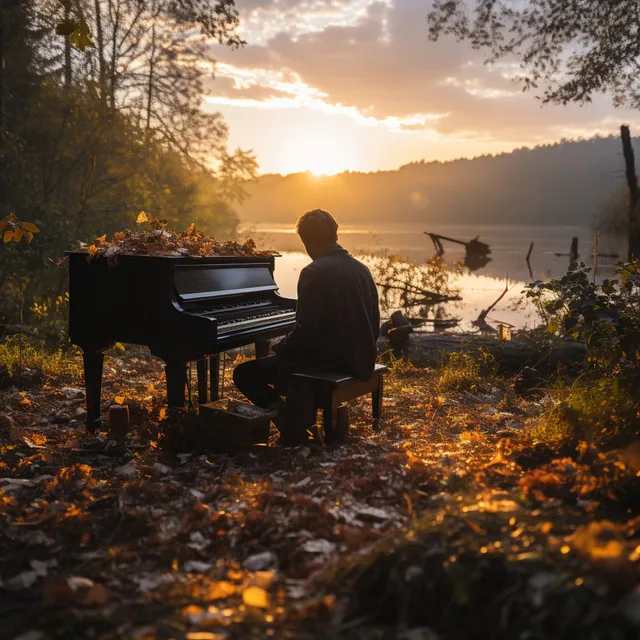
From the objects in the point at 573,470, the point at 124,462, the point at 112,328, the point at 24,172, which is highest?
the point at 24,172

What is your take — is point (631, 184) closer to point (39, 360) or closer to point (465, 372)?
point (465, 372)

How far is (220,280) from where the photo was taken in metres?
6.45

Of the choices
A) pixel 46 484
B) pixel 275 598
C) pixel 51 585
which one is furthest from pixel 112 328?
pixel 275 598

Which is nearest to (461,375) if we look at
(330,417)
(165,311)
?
(330,417)

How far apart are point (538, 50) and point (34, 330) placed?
11923 millimetres

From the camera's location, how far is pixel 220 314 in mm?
6051

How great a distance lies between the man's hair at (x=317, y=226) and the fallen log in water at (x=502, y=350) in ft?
16.3

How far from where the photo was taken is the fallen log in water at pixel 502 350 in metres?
9.72

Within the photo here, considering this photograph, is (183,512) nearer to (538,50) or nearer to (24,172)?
(538,50)

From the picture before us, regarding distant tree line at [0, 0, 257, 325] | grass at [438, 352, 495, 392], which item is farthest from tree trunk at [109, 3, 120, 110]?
grass at [438, 352, 495, 392]

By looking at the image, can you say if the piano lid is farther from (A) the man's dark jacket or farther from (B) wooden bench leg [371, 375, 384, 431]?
(B) wooden bench leg [371, 375, 384, 431]

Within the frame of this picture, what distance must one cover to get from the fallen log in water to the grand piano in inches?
204

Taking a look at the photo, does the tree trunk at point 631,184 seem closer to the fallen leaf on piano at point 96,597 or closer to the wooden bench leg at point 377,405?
the wooden bench leg at point 377,405

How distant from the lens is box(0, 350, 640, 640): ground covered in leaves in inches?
106
